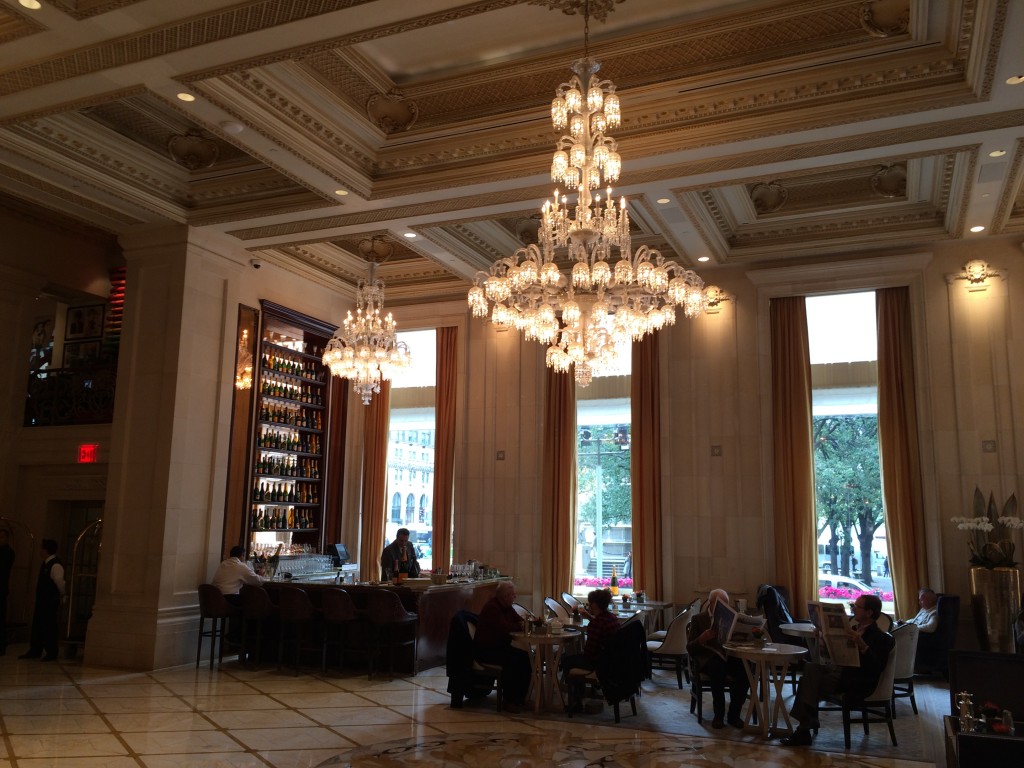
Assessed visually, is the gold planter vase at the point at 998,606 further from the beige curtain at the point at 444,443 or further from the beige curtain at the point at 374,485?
the beige curtain at the point at 374,485

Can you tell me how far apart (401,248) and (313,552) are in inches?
183

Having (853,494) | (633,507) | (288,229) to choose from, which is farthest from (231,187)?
(853,494)

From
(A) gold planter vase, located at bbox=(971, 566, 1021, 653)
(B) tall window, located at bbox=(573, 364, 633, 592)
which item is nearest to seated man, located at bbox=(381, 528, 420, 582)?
(B) tall window, located at bbox=(573, 364, 633, 592)

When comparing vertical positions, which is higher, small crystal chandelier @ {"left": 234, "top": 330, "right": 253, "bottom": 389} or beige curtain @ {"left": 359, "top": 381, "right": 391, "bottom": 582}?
small crystal chandelier @ {"left": 234, "top": 330, "right": 253, "bottom": 389}

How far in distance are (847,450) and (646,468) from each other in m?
2.64

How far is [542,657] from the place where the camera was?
24.4 ft

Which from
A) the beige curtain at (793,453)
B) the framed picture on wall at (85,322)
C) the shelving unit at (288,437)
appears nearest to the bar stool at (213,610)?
the shelving unit at (288,437)

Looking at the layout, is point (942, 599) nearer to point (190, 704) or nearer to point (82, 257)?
point (190, 704)

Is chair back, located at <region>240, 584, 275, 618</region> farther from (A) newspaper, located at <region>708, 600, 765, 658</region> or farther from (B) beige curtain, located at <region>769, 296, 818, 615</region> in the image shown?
(B) beige curtain, located at <region>769, 296, 818, 615</region>

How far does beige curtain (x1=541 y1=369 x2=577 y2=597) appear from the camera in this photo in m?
11.4

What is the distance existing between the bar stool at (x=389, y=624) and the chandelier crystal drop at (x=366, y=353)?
96.0 inches

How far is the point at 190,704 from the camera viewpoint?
726cm

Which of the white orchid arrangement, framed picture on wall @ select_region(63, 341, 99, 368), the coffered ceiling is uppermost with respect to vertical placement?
the coffered ceiling

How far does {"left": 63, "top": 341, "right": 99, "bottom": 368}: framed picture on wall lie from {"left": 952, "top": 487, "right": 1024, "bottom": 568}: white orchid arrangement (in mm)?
11405
